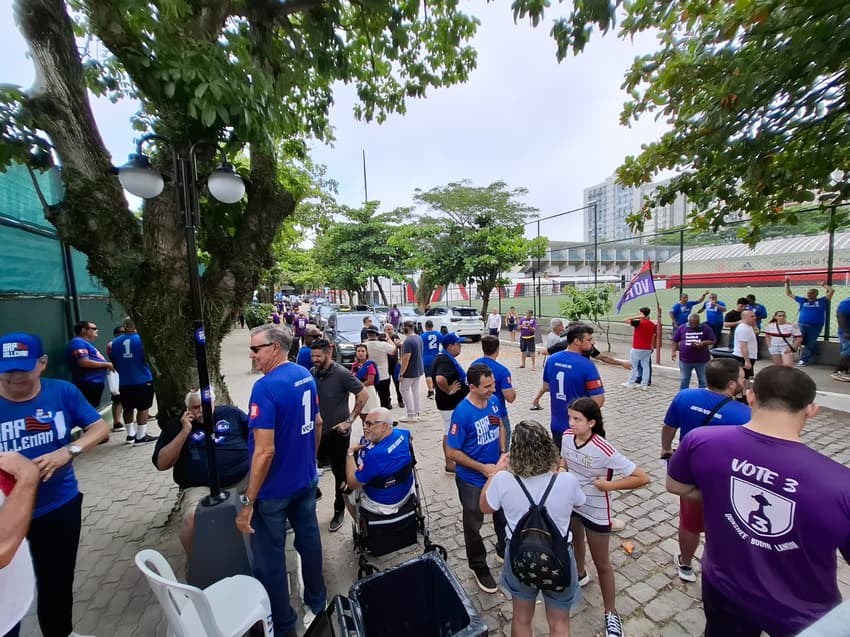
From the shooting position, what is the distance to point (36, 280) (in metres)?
5.82

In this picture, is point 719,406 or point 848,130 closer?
point 719,406

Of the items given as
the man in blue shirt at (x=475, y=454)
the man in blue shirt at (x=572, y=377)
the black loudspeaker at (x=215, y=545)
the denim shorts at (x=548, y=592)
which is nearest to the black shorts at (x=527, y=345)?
the man in blue shirt at (x=572, y=377)

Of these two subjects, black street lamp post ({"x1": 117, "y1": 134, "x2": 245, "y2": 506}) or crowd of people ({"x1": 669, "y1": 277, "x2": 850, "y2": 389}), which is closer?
black street lamp post ({"x1": 117, "y1": 134, "x2": 245, "y2": 506})

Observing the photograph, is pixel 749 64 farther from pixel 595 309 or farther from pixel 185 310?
pixel 595 309

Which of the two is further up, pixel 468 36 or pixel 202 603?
pixel 468 36

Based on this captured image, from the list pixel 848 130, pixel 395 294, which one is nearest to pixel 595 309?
pixel 848 130

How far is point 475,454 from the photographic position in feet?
9.98

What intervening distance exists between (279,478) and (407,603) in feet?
3.72

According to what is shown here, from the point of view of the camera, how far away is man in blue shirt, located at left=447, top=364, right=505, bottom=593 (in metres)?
2.99

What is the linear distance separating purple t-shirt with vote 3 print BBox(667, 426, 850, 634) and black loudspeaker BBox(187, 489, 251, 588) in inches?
115

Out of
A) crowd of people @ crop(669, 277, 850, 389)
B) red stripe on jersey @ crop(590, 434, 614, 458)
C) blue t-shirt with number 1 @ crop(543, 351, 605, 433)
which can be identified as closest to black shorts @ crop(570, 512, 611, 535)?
red stripe on jersey @ crop(590, 434, 614, 458)

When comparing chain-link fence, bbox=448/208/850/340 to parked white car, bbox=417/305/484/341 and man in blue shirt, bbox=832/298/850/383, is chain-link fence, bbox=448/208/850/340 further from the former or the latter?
parked white car, bbox=417/305/484/341

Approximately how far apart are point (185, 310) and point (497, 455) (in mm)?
3105

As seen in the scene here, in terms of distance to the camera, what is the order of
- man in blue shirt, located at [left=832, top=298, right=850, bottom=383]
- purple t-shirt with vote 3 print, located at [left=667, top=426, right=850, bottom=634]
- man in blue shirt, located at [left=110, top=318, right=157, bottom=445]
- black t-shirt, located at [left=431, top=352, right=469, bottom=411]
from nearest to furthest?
purple t-shirt with vote 3 print, located at [left=667, top=426, right=850, bottom=634] < black t-shirt, located at [left=431, top=352, right=469, bottom=411] < man in blue shirt, located at [left=110, top=318, right=157, bottom=445] < man in blue shirt, located at [left=832, top=298, right=850, bottom=383]
